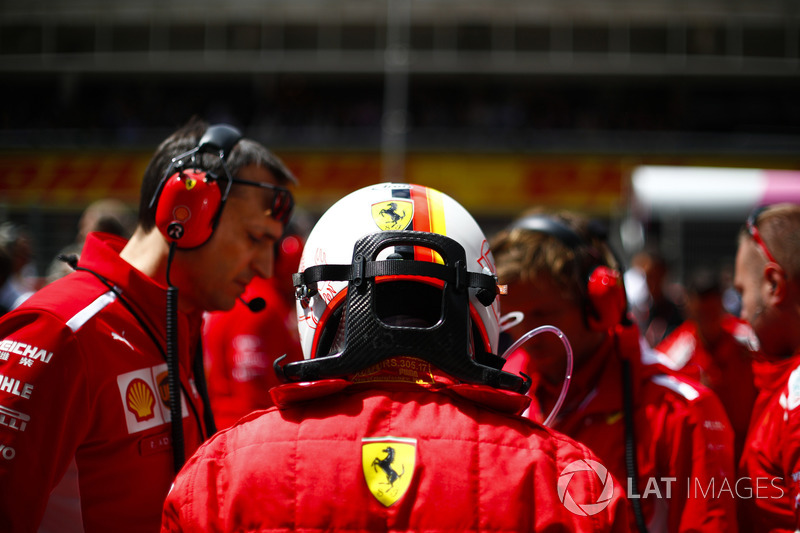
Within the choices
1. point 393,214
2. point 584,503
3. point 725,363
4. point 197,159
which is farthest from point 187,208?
point 725,363

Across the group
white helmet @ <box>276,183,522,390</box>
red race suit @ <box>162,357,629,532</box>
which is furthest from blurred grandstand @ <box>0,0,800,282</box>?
red race suit @ <box>162,357,629,532</box>

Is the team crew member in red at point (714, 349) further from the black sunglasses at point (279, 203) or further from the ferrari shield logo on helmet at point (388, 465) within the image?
the ferrari shield logo on helmet at point (388, 465)

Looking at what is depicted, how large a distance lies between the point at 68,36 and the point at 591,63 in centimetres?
1856

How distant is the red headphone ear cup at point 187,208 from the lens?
6.88 feet

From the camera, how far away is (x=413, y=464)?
1.20 metres

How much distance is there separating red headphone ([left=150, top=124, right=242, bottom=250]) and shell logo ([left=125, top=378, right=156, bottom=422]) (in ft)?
1.45

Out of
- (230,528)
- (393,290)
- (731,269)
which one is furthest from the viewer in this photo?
(731,269)

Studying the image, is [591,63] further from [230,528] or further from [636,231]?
[230,528]

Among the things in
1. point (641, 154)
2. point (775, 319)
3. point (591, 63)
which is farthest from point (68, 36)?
point (775, 319)

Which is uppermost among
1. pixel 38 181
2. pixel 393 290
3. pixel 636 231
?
pixel 38 181

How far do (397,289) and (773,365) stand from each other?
164 centimetres

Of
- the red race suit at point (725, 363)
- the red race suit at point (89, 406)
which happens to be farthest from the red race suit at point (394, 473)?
the red race suit at point (725, 363)

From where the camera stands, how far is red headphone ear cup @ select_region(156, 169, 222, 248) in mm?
2098

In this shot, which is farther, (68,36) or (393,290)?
(68,36)
